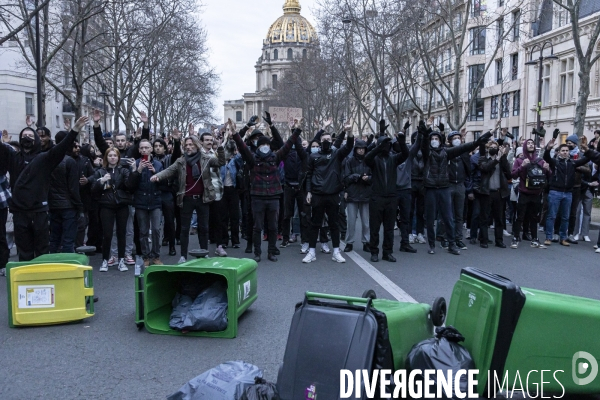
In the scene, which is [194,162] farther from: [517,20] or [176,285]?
[517,20]

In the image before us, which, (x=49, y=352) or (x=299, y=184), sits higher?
(x=299, y=184)

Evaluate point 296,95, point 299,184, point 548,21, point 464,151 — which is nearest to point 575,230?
point 464,151

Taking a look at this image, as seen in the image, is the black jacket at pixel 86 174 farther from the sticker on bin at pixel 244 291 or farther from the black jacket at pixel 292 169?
the sticker on bin at pixel 244 291

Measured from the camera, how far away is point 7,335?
256 inches

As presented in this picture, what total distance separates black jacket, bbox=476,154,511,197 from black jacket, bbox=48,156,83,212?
750 cm

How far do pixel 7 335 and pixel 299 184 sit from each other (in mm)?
6835

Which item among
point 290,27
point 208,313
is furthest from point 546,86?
point 290,27

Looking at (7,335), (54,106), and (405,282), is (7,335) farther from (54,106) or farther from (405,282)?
(54,106)

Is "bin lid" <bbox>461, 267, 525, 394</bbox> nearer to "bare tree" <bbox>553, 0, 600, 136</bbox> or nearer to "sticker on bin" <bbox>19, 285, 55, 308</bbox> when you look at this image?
"sticker on bin" <bbox>19, 285, 55, 308</bbox>

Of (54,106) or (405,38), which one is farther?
(54,106)

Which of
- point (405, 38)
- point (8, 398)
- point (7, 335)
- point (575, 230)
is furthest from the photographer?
point (405, 38)

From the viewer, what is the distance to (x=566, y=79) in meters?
37.8

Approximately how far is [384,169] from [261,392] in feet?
23.1

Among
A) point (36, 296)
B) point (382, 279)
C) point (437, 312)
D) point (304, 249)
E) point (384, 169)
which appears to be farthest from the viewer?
point (304, 249)
